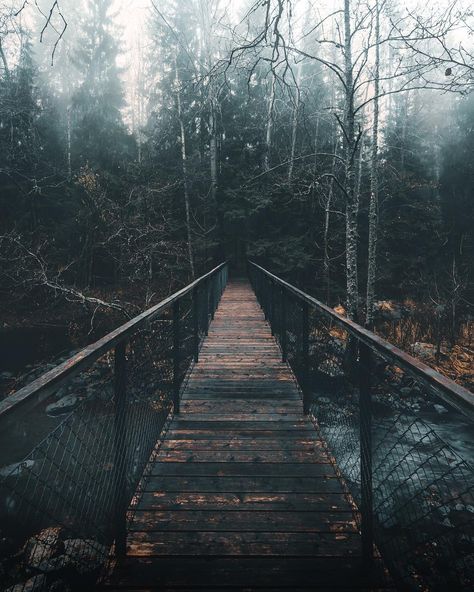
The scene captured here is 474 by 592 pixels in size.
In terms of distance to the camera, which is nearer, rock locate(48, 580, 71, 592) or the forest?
rock locate(48, 580, 71, 592)

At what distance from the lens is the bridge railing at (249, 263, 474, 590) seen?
1788 mm

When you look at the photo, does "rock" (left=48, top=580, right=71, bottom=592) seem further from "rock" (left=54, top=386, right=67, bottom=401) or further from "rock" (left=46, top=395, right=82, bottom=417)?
"rock" (left=54, top=386, right=67, bottom=401)

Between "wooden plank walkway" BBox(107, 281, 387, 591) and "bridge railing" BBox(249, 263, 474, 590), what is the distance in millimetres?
188

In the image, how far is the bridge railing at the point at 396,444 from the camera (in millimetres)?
1788

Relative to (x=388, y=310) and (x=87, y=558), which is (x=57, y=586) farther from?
(x=388, y=310)

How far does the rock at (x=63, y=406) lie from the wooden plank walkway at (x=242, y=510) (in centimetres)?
769

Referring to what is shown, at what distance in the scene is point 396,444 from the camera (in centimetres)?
278

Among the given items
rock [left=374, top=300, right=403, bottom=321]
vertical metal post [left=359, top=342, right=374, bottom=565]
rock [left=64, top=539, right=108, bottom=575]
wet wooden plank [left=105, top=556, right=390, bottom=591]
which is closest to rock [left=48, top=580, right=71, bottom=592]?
rock [left=64, top=539, right=108, bottom=575]

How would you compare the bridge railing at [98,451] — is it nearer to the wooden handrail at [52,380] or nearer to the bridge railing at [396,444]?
the wooden handrail at [52,380]

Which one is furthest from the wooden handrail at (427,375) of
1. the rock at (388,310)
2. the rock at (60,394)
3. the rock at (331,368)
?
the rock at (388,310)

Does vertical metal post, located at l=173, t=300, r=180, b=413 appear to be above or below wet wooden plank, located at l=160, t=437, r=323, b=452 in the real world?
above

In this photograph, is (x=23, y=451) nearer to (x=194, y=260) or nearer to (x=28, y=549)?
(x=28, y=549)

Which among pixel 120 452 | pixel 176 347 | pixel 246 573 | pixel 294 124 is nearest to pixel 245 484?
pixel 246 573

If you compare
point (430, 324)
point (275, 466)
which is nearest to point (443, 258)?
point (430, 324)
